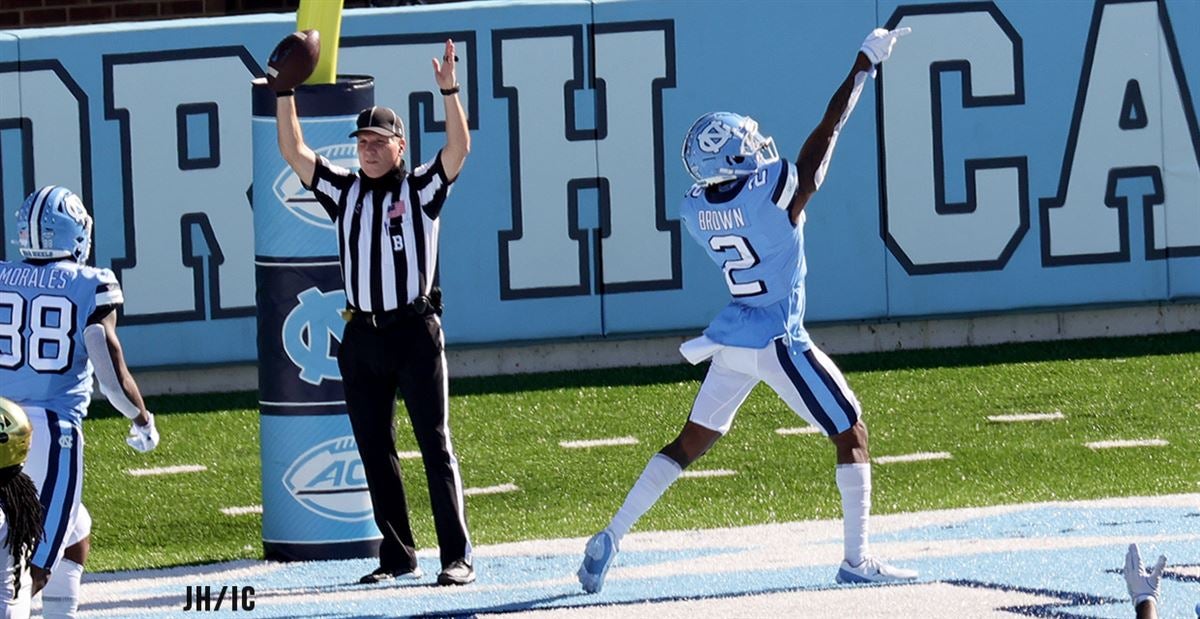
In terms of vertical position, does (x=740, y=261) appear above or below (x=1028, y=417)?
above

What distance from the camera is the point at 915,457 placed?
11039mm

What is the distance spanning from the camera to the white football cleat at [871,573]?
806cm

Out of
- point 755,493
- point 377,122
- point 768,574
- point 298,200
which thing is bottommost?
point 768,574

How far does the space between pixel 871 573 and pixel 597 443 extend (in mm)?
3584

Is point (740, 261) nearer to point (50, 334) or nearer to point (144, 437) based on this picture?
point (144, 437)

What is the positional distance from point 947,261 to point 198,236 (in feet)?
13.8

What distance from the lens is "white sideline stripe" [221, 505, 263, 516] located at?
10414 millimetres

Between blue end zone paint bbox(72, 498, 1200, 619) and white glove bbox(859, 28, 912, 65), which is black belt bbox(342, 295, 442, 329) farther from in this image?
white glove bbox(859, 28, 912, 65)

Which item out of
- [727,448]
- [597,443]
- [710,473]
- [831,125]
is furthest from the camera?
[597,443]

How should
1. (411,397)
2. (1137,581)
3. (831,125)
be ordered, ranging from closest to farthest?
(1137,581)
(831,125)
(411,397)

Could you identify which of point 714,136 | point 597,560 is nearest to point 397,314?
point 597,560

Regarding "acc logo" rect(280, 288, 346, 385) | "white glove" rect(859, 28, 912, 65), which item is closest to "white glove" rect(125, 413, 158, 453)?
"acc logo" rect(280, 288, 346, 385)

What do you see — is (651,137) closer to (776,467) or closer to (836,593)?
(776,467)

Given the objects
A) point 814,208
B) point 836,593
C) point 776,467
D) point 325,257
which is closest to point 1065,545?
point 836,593
